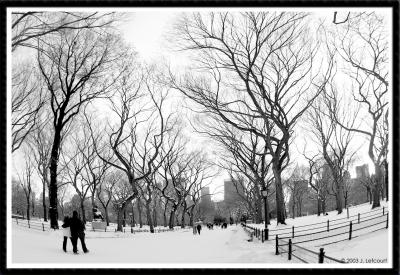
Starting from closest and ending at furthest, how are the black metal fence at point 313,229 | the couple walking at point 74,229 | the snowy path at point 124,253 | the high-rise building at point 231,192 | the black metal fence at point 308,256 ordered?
the black metal fence at point 308,256 → the snowy path at point 124,253 → the couple walking at point 74,229 → the black metal fence at point 313,229 → the high-rise building at point 231,192

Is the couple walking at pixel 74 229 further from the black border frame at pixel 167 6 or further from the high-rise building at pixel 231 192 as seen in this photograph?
the high-rise building at pixel 231 192

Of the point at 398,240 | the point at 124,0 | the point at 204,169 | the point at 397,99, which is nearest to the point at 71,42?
the point at 124,0

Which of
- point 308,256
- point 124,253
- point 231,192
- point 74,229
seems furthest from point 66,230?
point 231,192

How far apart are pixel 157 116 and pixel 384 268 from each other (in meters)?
22.2

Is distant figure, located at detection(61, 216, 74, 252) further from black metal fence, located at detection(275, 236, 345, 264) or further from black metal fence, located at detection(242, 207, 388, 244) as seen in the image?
black metal fence, located at detection(242, 207, 388, 244)

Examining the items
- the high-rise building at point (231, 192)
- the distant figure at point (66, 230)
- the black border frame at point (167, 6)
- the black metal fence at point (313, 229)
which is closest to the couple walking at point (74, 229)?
the distant figure at point (66, 230)

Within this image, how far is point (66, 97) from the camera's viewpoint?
1903cm

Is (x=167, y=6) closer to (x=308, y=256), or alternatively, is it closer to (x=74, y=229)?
(x=74, y=229)

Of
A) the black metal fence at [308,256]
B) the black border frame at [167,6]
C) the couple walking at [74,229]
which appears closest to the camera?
the black border frame at [167,6]

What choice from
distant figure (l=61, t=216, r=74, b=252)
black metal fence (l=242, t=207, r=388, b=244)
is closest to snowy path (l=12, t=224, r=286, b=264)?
distant figure (l=61, t=216, r=74, b=252)

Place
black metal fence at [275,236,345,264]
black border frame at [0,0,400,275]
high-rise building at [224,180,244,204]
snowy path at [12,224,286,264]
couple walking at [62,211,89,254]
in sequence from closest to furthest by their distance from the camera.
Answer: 1. black border frame at [0,0,400,275]
2. black metal fence at [275,236,345,264]
3. snowy path at [12,224,286,264]
4. couple walking at [62,211,89,254]
5. high-rise building at [224,180,244,204]

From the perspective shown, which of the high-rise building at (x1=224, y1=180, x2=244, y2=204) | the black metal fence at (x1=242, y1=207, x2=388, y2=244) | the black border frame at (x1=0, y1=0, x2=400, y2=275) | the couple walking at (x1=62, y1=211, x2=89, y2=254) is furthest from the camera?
the high-rise building at (x1=224, y1=180, x2=244, y2=204)

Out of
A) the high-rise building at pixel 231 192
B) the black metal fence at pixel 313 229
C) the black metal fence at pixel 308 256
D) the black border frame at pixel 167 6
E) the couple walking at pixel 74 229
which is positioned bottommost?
the high-rise building at pixel 231 192
